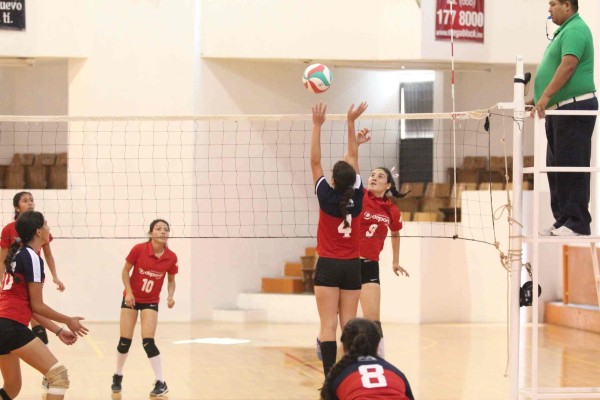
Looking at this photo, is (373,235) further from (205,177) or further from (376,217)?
(205,177)

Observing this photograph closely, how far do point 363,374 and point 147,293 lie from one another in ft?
16.0

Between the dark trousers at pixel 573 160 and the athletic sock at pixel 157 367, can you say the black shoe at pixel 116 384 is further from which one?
the dark trousers at pixel 573 160

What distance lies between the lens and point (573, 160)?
23.1 feet

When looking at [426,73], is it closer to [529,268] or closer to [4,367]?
[529,268]

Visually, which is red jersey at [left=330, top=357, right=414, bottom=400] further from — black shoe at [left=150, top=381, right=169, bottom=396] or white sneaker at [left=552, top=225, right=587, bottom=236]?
black shoe at [left=150, top=381, right=169, bottom=396]

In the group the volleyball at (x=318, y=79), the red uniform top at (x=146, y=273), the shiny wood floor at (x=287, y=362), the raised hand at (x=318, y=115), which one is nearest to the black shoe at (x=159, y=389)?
the shiny wood floor at (x=287, y=362)

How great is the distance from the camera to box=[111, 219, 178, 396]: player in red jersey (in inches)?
360

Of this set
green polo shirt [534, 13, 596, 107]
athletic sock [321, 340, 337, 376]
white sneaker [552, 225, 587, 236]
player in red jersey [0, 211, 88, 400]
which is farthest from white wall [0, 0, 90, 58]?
white sneaker [552, 225, 587, 236]

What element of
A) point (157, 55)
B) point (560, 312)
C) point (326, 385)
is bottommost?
point (560, 312)

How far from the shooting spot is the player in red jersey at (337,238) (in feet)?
23.4

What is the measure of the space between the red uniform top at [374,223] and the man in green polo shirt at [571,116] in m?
2.37

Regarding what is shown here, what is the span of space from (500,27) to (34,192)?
8.17 metres

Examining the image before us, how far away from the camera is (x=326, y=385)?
16.1 ft

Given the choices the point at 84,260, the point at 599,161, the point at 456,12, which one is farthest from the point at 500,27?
the point at 84,260
